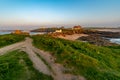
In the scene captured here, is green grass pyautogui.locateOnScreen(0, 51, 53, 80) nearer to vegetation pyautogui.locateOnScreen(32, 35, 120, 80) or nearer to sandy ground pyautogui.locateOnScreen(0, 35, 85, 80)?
sandy ground pyautogui.locateOnScreen(0, 35, 85, 80)

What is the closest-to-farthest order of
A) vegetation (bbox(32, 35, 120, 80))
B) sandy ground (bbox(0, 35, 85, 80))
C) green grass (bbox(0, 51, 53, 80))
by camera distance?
green grass (bbox(0, 51, 53, 80)) → sandy ground (bbox(0, 35, 85, 80)) → vegetation (bbox(32, 35, 120, 80))

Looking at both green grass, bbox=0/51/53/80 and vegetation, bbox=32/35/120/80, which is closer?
green grass, bbox=0/51/53/80

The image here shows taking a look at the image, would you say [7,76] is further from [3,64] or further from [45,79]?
[45,79]

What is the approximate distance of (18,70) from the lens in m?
14.4

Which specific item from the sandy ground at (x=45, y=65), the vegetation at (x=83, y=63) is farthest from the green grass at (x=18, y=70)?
the vegetation at (x=83, y=63)

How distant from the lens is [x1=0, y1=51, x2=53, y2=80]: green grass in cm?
1391

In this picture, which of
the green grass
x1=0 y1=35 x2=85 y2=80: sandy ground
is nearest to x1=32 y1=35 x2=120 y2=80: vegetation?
x1=0 y1=35 x2=85 y2=80: sandy ground

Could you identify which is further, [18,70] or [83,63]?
[83,63]

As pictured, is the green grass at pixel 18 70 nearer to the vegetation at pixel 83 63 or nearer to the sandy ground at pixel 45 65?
the sandy ground at pixel 45 65

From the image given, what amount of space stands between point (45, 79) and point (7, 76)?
7.45 feet

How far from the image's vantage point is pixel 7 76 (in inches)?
551

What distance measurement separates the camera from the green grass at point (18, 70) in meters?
13.9

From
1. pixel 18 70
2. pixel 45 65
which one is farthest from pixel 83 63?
pixel 18 70

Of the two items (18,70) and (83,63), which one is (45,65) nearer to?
(18,70)
